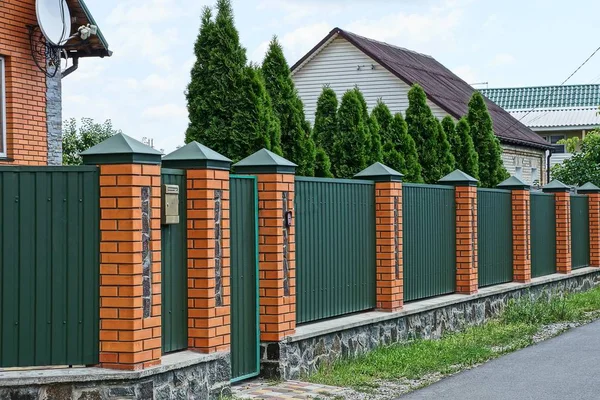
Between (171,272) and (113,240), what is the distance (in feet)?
2.98

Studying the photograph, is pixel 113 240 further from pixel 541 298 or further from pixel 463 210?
pixel 541 298

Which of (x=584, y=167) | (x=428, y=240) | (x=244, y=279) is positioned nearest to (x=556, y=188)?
(x=428, y=240)

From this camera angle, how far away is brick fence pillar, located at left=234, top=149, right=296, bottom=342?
32.9 feet

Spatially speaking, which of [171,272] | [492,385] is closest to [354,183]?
[492,385]

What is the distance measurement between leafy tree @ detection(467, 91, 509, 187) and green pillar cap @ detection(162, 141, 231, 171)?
17451 mm

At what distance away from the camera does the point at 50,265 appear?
781 cm

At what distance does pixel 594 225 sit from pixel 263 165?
47.6ft

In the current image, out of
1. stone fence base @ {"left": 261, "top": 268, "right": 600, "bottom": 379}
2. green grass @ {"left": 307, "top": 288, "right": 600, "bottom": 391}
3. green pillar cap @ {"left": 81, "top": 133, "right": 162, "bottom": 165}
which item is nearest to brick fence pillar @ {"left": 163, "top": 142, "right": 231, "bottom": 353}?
green pillar cap @ {"left": 81, "top": 133, "right": 162, "bottom": 165}

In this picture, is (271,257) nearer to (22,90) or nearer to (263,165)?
(263,165)

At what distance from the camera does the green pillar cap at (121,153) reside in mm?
7719

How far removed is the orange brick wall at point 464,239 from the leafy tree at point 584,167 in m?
17.2

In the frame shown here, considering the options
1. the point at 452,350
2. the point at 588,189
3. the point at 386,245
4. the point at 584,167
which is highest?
the point at 584,167

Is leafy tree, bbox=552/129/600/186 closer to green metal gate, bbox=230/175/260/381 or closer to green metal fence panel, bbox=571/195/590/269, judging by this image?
green metal fence panel, bbox=571/195/590/269

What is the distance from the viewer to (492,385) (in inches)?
400
